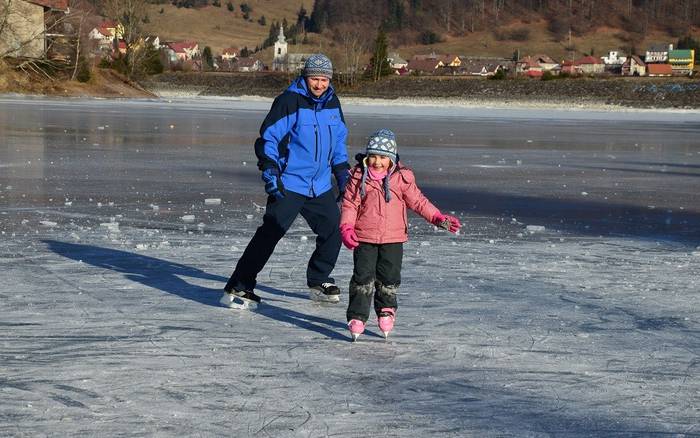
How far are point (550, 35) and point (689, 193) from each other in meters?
166

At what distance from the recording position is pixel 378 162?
5.57 metres

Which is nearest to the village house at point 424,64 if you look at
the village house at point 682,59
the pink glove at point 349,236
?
the village house at point 682,59

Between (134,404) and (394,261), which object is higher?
(394,261)

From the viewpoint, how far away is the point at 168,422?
4.02m

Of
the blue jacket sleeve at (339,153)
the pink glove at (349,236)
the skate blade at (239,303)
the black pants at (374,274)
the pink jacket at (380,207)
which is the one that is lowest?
the skate blade at (239,303)

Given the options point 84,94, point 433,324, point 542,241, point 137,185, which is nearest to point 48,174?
point 137,185

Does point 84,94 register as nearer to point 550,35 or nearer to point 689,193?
point 689,193

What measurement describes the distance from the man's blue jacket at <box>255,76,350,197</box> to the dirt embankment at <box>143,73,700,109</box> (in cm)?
6834

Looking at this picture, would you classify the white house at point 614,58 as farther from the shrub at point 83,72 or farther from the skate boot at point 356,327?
the skate boot at point 356,327

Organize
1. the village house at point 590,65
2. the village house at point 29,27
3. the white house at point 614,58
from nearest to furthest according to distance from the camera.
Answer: the village house at point 29,27 < the village house at point 590,65 < the white house at point 614,58

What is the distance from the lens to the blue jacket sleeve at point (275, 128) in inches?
243

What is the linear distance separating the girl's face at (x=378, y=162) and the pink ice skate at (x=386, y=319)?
0.73 m

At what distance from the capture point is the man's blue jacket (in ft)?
20.3

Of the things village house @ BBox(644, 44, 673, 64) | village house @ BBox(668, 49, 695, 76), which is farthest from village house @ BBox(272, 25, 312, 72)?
village house @ BBox(644, 44, 673, 64)
